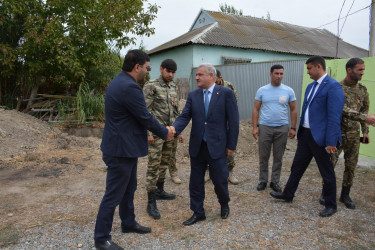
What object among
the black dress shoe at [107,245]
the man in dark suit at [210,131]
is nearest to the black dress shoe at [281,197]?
the man in dark suit at [210,131]

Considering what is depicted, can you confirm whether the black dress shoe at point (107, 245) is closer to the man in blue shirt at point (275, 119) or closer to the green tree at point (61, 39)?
the man in blue shirt at point (275, 119)

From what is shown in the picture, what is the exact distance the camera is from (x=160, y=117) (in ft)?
13.7

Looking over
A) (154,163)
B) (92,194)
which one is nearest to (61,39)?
(92,194)

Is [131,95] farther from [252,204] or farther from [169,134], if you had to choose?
[252,204]

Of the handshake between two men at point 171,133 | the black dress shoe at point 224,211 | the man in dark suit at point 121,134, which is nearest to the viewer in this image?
the man in dark suit at point 121,134

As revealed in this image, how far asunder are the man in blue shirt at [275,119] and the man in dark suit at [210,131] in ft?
4.58

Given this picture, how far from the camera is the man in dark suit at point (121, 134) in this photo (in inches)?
110

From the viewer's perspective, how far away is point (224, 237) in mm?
3166

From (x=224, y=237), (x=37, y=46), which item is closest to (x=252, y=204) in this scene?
(x=224, y=237)

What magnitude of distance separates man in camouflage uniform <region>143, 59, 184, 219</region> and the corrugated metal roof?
9965 mm

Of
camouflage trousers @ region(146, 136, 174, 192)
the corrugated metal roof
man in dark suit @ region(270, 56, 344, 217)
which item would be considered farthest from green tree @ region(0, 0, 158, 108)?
man in dark suit @ region(270, 56, 344, 217)

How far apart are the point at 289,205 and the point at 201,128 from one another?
6.02ft

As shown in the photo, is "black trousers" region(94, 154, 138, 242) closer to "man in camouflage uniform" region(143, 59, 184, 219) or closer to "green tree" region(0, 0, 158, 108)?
"man in camouflage uniform" region(143, 59, 184, 219)

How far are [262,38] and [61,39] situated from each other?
11815 millimetres
